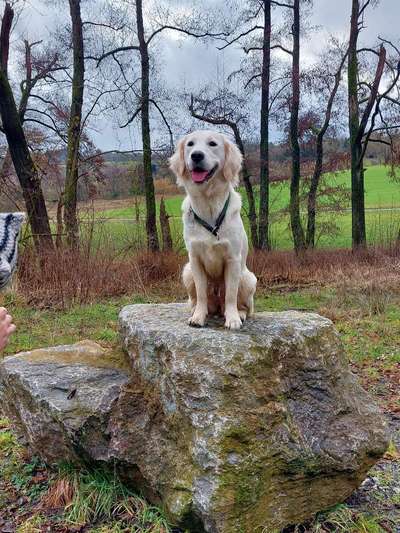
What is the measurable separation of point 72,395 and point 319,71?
1826 cm

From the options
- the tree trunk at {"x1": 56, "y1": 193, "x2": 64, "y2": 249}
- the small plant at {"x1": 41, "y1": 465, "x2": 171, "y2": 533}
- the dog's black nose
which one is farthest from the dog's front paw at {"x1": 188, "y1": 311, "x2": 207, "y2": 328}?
the tree trunk at {"x1": 56, "y1": 193, "x2": 64, "y2": 249}

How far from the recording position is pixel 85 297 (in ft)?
36.0

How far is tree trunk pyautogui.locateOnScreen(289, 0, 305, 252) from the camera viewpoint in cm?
1920

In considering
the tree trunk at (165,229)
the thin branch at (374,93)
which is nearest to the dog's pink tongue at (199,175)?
the tree trunk at (165,229)

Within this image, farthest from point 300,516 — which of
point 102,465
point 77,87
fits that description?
point 77,87

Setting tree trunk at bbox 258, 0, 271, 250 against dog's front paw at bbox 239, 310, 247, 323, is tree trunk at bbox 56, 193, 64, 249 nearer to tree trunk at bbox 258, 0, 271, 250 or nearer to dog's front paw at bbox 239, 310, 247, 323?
dog's front paw at bbox 239, 310, 247, 323

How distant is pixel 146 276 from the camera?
→ 1227 cm

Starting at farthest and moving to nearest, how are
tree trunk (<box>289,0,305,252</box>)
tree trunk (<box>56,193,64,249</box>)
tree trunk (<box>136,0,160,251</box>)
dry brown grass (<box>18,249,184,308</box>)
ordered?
tree trunk (<box>289,0,305,252</box>) < tree trunk (<box>136,0,160,251</box>) < tree trunk (<box>56,193,64,249</box>) < dry brown grass (<box>18,249,184,308</box>)

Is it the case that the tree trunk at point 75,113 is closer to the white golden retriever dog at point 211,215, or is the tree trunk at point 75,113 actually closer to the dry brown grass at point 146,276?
the dry brown grass at point 146,276

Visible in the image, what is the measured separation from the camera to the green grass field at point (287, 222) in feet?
41.5

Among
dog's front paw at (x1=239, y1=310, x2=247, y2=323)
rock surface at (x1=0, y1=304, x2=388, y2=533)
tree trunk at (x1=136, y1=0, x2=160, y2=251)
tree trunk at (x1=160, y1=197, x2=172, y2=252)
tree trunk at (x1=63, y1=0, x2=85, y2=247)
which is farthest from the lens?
tree trunk at (x1=136, y1=0, x2=160, y2=251)

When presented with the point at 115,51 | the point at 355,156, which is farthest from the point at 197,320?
the point at 355,156

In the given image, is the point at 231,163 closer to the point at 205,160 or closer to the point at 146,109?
the point at 205,160

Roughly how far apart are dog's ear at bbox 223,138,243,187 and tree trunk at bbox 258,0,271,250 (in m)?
15.6
